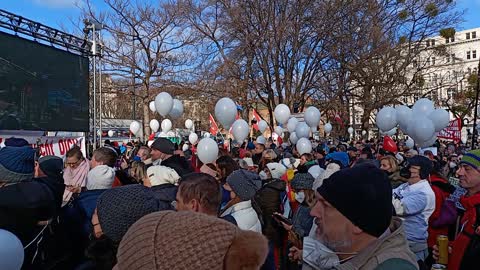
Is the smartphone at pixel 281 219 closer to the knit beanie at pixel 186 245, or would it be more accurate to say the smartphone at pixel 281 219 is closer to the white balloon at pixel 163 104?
the knit beanie at pixel 186 245

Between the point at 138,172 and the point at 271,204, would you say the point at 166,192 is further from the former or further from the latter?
the point at 138,172

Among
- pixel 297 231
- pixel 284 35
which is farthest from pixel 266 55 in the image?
pixel 297 231

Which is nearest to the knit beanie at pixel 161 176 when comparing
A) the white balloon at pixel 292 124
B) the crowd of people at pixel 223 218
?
the crowd of people at pixel 223 218

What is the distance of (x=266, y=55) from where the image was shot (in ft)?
67.3

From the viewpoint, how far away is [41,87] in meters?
11.2

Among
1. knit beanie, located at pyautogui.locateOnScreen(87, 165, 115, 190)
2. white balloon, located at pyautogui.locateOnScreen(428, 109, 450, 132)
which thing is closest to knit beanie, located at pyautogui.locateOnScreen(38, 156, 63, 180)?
knit beanie, located at pyautogui.locateOnScreen(87, 165, 115, 190)

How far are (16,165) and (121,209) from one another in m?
1.35

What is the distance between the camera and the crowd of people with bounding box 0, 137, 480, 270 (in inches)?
48.5

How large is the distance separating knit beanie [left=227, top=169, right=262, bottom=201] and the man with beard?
6.22 ft

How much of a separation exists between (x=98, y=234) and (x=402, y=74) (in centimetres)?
2509

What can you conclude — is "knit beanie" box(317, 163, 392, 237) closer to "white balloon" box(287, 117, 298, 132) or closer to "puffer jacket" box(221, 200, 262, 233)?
"puffer jacket" box(221, 200, 262, 233)

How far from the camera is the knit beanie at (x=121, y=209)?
7.51 feet

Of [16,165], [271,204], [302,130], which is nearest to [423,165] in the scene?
[271,204]

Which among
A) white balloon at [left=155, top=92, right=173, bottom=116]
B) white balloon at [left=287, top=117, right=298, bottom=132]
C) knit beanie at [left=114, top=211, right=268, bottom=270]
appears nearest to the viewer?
knit beanie at [left=114, top=211, right=268, bottom=270]
